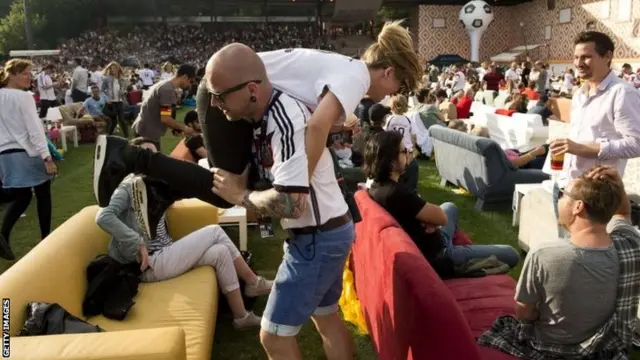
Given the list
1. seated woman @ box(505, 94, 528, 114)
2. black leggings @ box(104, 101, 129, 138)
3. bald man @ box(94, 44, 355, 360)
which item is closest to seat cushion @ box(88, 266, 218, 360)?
bald man @ box(94, 44, 355, 360)

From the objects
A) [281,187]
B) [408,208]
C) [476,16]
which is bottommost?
[408,208]

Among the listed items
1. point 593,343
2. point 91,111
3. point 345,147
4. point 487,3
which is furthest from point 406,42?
point 487,3

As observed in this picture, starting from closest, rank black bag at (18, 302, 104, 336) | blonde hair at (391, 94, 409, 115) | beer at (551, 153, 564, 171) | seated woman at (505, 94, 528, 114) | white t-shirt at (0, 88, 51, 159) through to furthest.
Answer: black bag at (18, 302, 104, 336) → beer at (551, 153, 564, 171) → white t-shirt at (0, 88, 51, 159) → blonde hair at (391, 94, 409, 115) → seated woman at (505, 94, 528, 114)

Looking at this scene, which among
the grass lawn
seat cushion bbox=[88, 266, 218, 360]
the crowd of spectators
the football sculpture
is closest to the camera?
seat cushion bbox=[88, 266, 218, 360]

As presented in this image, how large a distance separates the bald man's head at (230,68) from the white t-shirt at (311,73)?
0.59 feet

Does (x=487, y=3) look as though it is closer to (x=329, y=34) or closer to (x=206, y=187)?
(x=329, y=34)

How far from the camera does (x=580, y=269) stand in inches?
85.7

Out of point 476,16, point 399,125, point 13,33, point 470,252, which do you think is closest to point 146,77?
point 399,125

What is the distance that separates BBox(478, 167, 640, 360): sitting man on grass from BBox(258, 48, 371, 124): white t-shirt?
102cm

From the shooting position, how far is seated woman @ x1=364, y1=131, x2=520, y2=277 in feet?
10.6

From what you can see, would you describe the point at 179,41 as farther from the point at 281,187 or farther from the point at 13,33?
the point at 281,187

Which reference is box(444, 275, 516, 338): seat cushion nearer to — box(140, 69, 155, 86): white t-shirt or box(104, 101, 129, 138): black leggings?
box(104, 101, 129, 138): black leggings

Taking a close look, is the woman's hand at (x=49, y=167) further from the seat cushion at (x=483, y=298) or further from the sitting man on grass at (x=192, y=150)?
the seat cushion at (x=483, y=298)

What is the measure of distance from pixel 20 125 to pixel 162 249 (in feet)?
6.53
